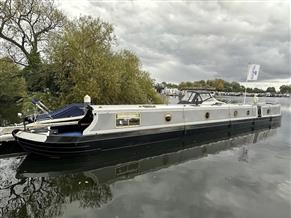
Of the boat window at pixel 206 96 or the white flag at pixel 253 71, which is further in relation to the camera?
the white flag at pixel 253 71

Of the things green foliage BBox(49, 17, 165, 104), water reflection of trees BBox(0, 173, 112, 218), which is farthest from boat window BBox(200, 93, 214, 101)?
water reflection of trees BBox(0, 173, 112, 218)

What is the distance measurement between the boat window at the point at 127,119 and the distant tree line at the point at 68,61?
544 cm

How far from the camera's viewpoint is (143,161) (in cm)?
1022

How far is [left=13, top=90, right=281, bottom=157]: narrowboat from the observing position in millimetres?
9500

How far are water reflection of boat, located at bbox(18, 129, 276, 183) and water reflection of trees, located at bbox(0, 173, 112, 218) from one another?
49 cm

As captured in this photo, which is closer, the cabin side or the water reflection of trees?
the water reflection of trees

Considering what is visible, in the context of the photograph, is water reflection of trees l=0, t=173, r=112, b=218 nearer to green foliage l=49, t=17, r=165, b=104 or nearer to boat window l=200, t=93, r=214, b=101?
green foliage l=49, t=17, r=165, b=104

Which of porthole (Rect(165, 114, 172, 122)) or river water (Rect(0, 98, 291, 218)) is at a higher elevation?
porthole (Rect(165, 114, 172, 122))

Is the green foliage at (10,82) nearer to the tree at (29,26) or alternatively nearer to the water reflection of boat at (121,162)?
the tree at (29,26)

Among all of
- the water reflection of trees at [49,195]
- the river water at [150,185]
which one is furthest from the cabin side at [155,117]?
the water reflection of trees at [49,195]

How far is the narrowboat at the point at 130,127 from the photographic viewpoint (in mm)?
9500

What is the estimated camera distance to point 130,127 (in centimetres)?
1158

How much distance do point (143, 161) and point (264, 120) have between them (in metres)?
14.6

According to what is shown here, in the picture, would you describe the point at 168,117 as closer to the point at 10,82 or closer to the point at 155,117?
the point at 155,117
